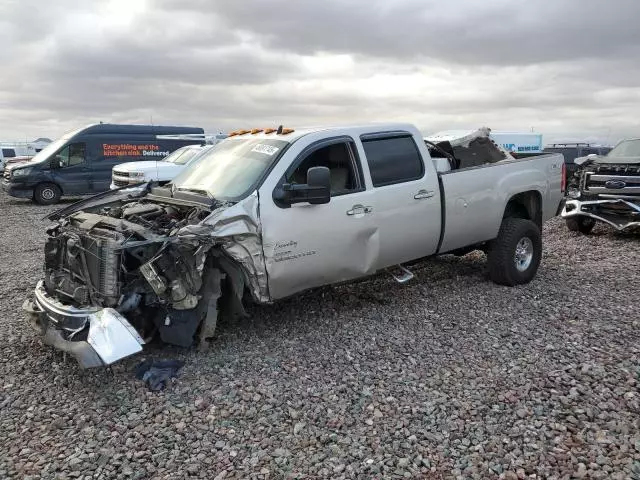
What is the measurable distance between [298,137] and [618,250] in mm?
6521

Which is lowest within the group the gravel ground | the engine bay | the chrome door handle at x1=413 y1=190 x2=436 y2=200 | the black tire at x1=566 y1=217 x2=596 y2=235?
the gravel ground

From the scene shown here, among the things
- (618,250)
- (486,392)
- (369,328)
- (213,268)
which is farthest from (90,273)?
(618,250)

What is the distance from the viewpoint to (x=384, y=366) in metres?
4.54

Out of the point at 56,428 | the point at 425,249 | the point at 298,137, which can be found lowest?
the point at 56,428

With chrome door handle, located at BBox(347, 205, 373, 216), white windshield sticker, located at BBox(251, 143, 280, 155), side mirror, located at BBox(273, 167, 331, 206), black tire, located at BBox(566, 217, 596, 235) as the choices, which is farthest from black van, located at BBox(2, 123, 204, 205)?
side mirror, located at BBox(273, 167, 331, 206)

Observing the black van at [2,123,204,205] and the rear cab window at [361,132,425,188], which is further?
the black van at [2,123,204,205]

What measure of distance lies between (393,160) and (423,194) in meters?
0.48

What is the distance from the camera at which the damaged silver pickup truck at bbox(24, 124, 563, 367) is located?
4.38m

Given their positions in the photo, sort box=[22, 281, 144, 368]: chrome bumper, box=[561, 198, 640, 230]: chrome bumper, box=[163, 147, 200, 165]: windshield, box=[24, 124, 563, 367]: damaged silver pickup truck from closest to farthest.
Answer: box=[22, 281, 144, 368]: chrome bumper
box=[24, 124, 563, 367]: damaged silver pickup truck
box=[561, 198, 640, 230]: chrome bumper
box=[163, 147, 200, 165]: windshield

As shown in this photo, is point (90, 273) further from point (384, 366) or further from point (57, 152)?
point (57, 152)

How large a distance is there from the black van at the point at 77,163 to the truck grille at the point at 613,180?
14.6 m

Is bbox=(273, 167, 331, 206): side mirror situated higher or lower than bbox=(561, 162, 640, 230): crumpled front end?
higher

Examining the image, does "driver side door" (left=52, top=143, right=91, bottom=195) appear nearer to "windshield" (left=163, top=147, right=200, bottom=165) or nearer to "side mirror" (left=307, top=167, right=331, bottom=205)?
"windshield" (left=163, top=147, right=200, bottom=165)

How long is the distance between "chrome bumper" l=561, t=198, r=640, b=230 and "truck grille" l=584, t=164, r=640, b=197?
199 mm
